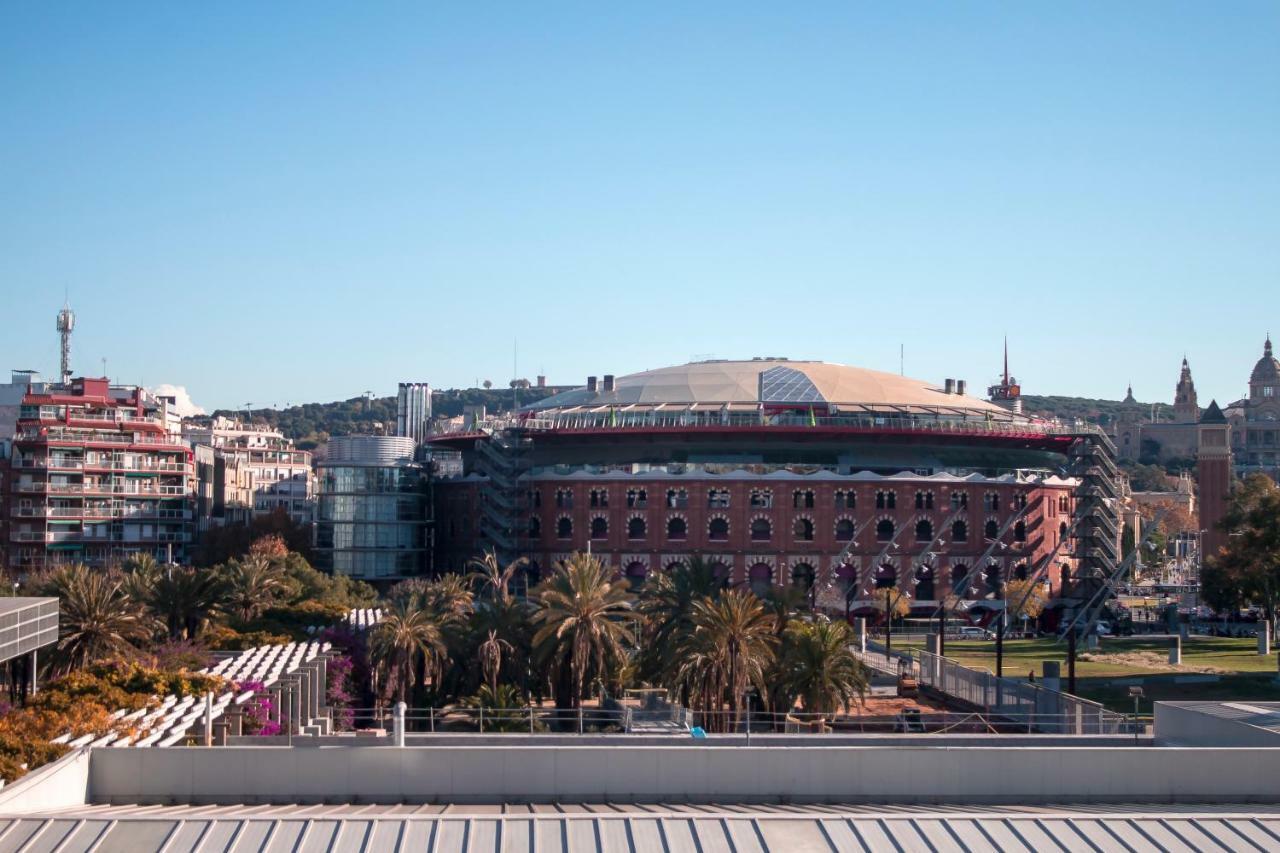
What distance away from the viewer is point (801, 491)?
11169 centimetres

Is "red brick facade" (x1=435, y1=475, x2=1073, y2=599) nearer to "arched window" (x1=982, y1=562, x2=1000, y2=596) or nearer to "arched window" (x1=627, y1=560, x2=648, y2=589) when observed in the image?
"arched window" (x1=627, y1=560, x2=648, y2=589)

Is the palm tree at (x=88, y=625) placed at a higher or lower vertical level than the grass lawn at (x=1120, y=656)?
higher

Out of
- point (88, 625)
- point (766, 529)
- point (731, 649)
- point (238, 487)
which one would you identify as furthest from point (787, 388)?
point (238, 487)

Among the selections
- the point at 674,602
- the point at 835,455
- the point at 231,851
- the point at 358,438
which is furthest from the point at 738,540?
the point at 231,851

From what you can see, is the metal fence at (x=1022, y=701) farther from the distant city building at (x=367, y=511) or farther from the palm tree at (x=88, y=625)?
the distant city building at (x=367, y=511)

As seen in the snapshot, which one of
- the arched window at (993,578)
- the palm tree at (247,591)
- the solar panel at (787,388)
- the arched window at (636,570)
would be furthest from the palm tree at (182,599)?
the arched window at (993,578)

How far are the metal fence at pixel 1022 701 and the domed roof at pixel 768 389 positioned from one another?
165 feet

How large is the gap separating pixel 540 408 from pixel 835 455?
2418 centimetres

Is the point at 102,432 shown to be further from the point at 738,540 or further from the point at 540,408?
the point at 738,540

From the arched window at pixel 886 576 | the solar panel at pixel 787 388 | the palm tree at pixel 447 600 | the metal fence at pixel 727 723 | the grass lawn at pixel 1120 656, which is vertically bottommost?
the grass lawn at pixel 1120 656

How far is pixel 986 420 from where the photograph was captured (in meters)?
116

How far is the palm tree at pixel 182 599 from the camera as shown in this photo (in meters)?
74.6

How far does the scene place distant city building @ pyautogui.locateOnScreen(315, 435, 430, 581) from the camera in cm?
11694

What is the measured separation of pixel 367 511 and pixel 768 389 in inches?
1224
